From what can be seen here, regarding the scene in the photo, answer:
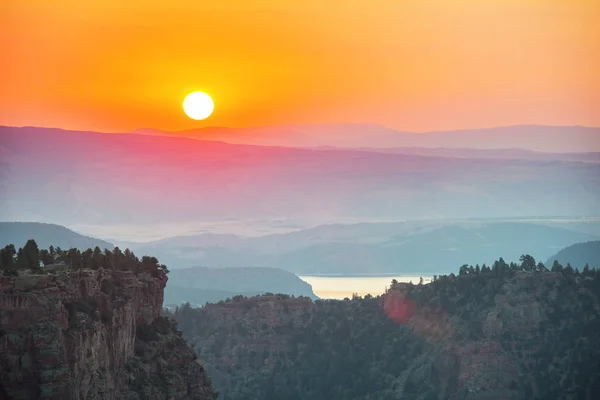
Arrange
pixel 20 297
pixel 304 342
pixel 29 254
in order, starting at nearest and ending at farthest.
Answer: pixel 20 297, pixel 29 254, pixel 304 342

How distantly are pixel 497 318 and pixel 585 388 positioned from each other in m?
10.4

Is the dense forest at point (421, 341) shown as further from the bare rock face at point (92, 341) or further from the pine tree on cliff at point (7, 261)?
the pine tree on cliff at point (7, 261)

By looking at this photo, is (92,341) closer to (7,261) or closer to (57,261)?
(7,261)

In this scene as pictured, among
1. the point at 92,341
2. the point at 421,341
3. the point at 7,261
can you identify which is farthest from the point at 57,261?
the point at 421,341

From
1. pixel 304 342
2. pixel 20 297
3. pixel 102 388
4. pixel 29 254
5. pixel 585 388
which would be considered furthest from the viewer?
pixel 304 342

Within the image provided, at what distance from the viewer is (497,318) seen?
13225 centimetres

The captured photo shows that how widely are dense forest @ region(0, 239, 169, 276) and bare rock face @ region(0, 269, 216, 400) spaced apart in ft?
3.95

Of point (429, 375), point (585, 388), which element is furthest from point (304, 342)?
point (585, 388)

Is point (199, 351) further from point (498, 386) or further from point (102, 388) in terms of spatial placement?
point (102, 388)

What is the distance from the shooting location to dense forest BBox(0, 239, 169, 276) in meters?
76.7

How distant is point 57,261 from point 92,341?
16176 millimetres

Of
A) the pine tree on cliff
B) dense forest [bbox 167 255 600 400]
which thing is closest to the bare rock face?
the pine tree on cliff

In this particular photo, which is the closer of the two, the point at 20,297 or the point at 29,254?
the point at 20,297

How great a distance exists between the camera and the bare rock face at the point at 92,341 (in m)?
64.4
